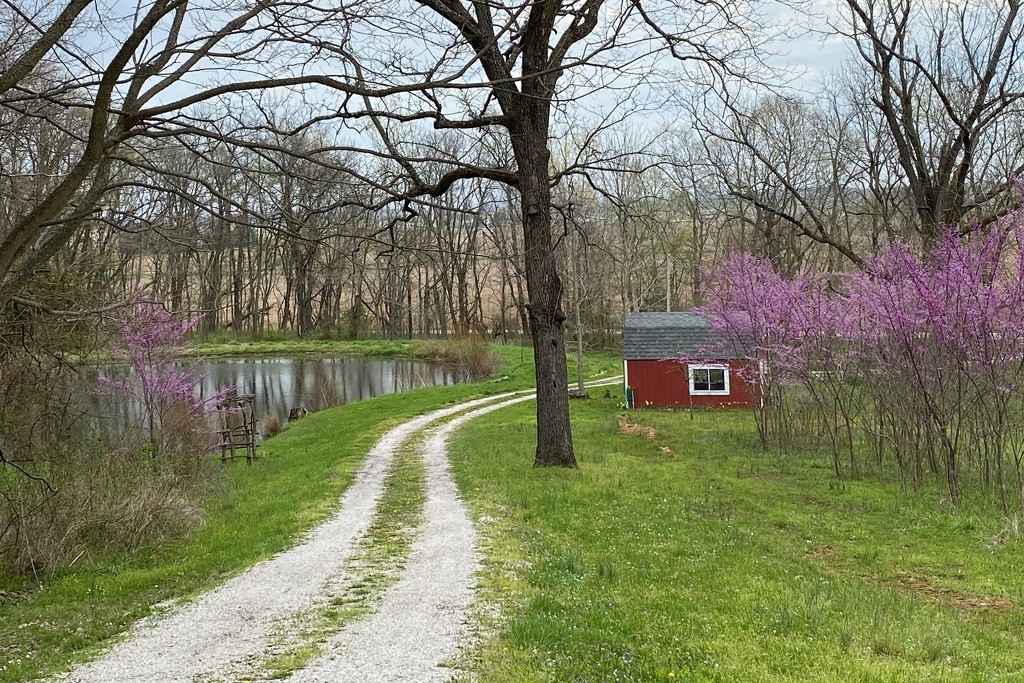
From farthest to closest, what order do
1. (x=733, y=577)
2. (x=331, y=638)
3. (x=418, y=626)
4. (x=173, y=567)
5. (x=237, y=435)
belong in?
1. (x=237, y=435)
2. (x=173, y=567)
3. (x=733, y=577)
4. (x=418, y=626)
5. (x=331, y=638)

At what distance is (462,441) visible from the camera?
694 inches

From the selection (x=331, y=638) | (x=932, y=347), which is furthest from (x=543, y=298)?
(x=331, y=638)

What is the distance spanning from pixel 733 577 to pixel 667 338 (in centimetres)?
2002

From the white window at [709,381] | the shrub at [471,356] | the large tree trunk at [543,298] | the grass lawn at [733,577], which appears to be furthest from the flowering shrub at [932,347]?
the shrub at [471,356]

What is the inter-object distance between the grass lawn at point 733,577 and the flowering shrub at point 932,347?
1.26 metres

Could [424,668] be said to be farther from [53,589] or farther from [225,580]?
Result: [53,589]

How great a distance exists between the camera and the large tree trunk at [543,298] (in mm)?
13242

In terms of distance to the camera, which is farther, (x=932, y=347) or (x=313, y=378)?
(x=313, y=378)

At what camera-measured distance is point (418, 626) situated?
6.21 m

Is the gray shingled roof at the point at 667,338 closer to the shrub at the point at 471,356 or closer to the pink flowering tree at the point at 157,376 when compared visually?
the shrub at the point at 471,356

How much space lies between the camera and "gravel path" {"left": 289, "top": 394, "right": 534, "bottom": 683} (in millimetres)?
5270

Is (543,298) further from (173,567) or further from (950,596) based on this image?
(950,596)

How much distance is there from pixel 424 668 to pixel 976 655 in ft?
12.6

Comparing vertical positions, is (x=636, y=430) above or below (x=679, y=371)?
below
